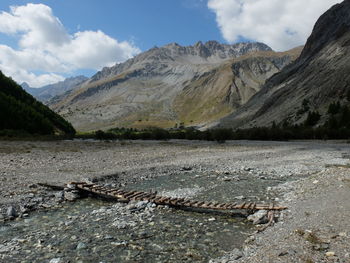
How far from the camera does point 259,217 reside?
1211 centimetres

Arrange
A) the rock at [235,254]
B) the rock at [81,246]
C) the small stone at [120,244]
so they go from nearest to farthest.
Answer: the rock at [235,254], the rock at [81,246], the small stone at [120,244]

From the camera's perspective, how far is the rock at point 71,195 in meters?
16.3

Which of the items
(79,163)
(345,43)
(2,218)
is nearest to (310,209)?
(2,218)

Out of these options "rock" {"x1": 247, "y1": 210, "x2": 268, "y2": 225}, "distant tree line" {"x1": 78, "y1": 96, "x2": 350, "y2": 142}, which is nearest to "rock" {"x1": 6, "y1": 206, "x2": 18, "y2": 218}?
"rock" {"x1": 247, "y1": 210, "x2": 268, "y2": 225}

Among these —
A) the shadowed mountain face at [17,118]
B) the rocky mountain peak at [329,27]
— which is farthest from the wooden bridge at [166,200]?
the rocky mountain peak at [329,27]

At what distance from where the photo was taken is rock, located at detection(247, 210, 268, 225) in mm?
11973

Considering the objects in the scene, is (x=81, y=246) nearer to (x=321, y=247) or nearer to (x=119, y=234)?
(x=119, y=234)

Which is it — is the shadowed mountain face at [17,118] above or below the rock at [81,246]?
above

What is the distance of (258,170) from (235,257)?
A: 17.8 meters

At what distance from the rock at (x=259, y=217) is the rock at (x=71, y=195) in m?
9.71

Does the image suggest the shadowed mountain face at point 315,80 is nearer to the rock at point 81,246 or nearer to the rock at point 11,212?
the rock at point 11,212

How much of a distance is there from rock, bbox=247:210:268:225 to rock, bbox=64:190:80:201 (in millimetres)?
9711

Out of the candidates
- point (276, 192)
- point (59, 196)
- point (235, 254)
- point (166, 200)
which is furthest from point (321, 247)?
point (59, 196)

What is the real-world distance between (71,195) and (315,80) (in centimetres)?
9464
